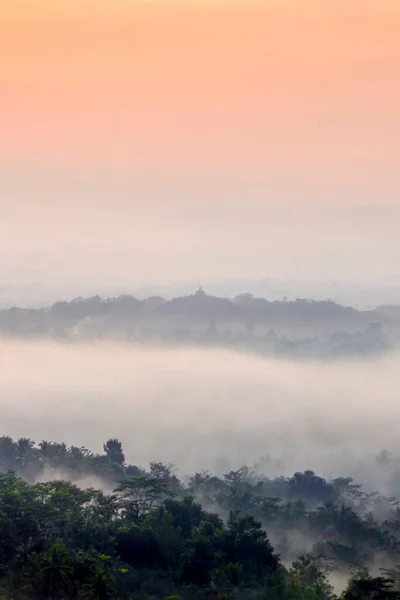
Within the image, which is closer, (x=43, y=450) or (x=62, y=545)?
(x=62, y=545)

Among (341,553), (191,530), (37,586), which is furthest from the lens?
(341,553)

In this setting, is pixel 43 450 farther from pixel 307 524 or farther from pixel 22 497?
pixel 22 497

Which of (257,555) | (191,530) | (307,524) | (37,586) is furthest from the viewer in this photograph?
(307,524)

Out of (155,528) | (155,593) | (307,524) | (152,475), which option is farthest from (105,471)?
(155,593)

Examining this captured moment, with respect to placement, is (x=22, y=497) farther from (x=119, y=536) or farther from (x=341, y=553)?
(x=341, y=553)

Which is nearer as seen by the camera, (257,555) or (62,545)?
(62,545)

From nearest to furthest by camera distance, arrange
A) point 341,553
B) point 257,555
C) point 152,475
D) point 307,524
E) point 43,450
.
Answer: point 257,555 < point 341,553 < point 307,524 < point 152,475 < point 43,450

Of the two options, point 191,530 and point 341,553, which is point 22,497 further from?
point 341,553

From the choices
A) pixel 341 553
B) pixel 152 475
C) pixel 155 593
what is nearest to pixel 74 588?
pixel 155 593

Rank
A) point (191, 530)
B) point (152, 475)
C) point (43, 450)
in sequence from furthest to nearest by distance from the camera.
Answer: point (43, 450) → point (152, 475) → point (191, 530)
